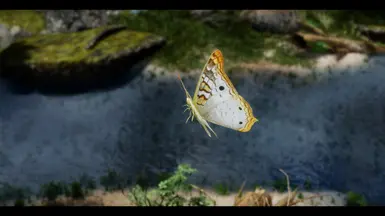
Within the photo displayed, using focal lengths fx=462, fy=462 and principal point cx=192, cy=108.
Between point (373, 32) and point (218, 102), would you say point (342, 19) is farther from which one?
point (218, 102)

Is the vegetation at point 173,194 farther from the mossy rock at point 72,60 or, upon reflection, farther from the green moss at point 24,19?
the green moss at point 24,19

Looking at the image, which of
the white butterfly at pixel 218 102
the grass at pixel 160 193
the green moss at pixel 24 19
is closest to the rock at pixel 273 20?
the white butterfly at pixel 218 102

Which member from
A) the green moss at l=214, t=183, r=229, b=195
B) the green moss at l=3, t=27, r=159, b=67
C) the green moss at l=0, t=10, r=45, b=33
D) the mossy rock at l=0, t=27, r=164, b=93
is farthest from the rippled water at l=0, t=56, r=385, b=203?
the green moss at l=0, t=10, r=45, b=33

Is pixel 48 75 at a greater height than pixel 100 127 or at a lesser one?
greater

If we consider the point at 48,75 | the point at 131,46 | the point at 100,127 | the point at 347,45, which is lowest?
the point at 100,127

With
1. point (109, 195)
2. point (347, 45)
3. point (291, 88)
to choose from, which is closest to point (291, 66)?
point (291, 88)

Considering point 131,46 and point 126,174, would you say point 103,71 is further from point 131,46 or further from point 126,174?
point 126,174
